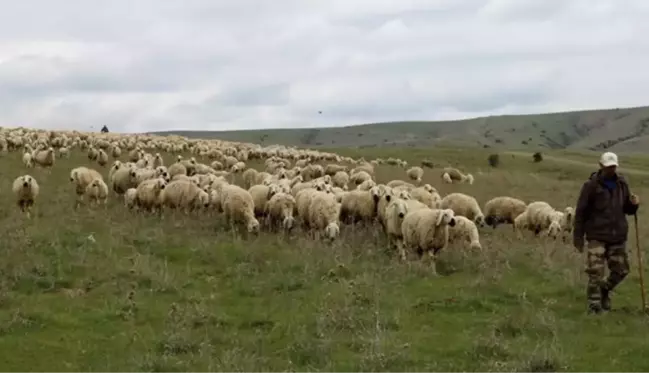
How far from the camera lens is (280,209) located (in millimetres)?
18406

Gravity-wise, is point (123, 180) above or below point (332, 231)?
above

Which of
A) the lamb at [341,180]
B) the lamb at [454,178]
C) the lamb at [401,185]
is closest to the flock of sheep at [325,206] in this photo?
the lamb at [341,180]

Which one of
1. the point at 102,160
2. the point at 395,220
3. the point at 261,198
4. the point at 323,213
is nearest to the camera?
the point at 395,220

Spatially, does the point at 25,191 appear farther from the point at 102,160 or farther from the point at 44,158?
the point at 102,160

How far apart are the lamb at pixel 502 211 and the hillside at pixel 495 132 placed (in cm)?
11830

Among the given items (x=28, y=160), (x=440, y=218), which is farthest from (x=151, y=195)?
(x=28, y=160)

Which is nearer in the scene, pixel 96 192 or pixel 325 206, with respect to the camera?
pixel 325 206

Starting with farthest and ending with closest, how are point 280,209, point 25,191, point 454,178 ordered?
point 454,178
point 25,191
point 280,209

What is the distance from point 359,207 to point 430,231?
14.0 ft

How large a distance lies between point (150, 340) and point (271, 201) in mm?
8790

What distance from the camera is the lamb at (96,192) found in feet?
72.0

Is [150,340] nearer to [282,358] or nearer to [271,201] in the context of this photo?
[282,358]

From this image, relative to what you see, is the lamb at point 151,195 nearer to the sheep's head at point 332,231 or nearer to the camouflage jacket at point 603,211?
the sheep's head at point 332,231

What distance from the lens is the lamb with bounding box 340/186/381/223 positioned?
61.8 ft
